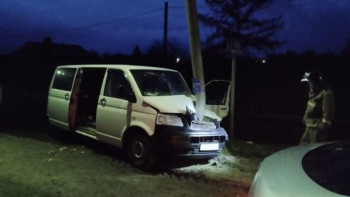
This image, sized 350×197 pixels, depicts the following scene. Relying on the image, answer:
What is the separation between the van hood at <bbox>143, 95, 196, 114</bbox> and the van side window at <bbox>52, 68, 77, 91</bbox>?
288cm

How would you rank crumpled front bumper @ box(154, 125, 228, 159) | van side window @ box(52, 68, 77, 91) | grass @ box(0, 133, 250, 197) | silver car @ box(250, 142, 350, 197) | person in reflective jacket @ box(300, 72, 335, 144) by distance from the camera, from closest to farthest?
silver car @ box(250, 142, 350, 197), grass @ box(0, 133, 250, 197), crumpled front bumper @ box(154, 125, 228, 159), person in reflective jacket @ box(300, 72, 335, 144), van side window @ box(52, 68, 77, 91)

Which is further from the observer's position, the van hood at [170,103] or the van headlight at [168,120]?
the van hood at [170,103]

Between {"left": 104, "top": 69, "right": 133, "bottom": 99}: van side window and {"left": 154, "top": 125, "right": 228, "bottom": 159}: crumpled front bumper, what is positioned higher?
{"left": 104, "top": 69, "right": 133, "bottom": 99}: van side window

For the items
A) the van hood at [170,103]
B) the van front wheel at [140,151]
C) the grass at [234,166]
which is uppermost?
the van hood at [170,103]

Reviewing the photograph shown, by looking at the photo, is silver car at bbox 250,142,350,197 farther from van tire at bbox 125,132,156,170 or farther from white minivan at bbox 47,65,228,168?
van tire at bbox 125,132,156,170

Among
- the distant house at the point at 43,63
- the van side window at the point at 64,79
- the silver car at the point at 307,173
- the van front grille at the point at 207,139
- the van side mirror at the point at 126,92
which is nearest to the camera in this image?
the silver car at the point at 307,173

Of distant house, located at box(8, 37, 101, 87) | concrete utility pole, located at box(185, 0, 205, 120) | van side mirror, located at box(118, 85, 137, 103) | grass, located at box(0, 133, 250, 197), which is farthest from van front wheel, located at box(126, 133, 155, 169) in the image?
distant house, located at box(8, 37, 101, 87)

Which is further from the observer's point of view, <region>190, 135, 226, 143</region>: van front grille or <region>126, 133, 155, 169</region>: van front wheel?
<region>126, 133, 155, 169</region>: van front wheel

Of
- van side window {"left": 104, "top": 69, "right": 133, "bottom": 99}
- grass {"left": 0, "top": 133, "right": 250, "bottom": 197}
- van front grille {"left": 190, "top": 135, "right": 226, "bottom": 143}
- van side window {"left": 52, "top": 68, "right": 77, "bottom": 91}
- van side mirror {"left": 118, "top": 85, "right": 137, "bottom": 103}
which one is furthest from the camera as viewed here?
van side window {"left": 52, "top": 68, "right": 77, "bottom": 91}

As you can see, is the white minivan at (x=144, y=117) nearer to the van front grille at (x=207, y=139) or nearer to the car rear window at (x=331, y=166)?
the van front grille at (x=207, y=139)

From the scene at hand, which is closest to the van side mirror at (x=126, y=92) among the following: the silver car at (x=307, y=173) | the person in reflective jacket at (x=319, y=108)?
the person in reflective jacket at (x=319, y=108)

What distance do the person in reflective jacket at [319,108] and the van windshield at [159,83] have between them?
2378mm

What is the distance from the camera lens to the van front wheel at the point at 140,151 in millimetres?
8055

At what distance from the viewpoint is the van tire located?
26.4 feet
